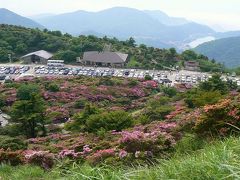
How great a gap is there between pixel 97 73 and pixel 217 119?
38.9 m

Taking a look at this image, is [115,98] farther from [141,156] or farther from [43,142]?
[141,156]

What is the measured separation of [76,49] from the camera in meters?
58.7

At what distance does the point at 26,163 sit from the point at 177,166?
6035 mm

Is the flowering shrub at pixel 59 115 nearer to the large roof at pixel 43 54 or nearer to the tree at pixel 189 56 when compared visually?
the large roof at pixel 43 54

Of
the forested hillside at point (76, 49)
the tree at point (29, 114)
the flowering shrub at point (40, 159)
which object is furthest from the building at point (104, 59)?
A: the flowering shrub at point (40, 159)

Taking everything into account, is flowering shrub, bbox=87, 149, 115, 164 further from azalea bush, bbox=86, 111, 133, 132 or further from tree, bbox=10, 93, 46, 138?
tree, bbox=10, 93, 46, 138

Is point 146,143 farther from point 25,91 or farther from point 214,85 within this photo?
point 25,91

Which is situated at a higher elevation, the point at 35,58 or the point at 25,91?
the point at 25,91

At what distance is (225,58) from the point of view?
465 ft

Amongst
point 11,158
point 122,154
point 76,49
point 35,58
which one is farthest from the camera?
point 76,49

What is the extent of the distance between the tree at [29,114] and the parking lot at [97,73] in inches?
978

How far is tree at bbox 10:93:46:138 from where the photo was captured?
1953 centimetres

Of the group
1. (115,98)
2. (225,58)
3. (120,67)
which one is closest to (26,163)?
(115,98)

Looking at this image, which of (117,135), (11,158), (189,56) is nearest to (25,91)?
(117,135)
